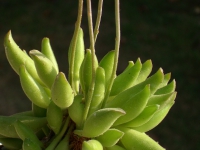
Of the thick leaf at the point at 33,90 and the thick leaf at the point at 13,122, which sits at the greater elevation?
the thick leaf at the point at 33,90

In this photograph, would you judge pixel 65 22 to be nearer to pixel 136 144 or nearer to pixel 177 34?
pixel 177 34

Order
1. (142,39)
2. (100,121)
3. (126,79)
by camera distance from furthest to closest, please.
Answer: (142,39) < (126,79) < (100,121)

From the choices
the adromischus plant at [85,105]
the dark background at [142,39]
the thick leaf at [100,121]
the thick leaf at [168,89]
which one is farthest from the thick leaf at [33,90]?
the dark background at [142,39]

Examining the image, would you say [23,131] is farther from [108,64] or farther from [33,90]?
[108,64]

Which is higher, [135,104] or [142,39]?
[135,104]

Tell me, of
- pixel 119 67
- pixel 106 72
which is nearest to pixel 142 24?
pixel 119 67

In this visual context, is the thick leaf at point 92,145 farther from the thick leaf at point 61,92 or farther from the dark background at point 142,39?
the dark background at point 142,39

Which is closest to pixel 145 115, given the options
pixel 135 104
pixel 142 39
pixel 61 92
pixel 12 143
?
pixel 135 104
